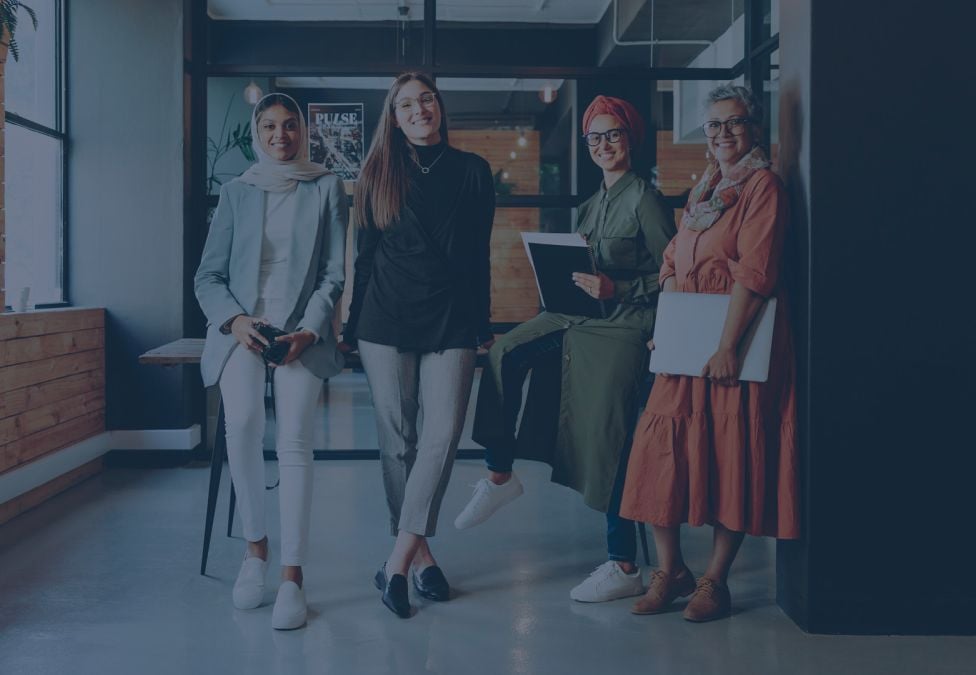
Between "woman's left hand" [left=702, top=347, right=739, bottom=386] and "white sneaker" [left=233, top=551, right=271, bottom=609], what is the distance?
55.9 inches

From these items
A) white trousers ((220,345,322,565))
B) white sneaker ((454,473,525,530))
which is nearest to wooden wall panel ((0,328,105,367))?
white trousers ((220,345,322,565))

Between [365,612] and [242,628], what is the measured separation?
34 cm

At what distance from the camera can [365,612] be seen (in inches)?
103

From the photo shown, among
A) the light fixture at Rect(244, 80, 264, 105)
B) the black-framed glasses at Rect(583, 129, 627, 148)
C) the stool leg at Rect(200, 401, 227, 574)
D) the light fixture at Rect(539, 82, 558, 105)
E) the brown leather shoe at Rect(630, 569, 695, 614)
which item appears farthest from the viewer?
the light fixture at Rect(539, 82, 558, 105)

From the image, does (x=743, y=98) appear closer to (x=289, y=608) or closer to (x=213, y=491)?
(x=289, y=608)

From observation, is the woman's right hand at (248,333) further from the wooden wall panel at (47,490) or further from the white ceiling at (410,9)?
the white ceiling at (410,9)

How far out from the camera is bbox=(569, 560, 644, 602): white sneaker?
2.71 metres

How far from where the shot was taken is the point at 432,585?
273cm

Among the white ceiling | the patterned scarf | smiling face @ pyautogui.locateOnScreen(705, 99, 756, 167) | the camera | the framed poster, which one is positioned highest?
the white ceiling

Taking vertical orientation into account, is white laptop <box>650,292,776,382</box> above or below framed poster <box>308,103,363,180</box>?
below

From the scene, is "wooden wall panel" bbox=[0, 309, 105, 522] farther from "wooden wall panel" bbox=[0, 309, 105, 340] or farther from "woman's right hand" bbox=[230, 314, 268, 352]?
"woman's right hand" bbox=[230, 314, 268, 352]

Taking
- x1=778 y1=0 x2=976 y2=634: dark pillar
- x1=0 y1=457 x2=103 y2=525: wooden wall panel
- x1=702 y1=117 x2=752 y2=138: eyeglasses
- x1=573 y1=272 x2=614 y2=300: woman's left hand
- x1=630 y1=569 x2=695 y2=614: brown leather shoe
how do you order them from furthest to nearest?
x1=0 y1=457 x2=103 y2=525: wooden wall panel < x1=573 y1=272 x2=614 y2=300: woman's left hand < x1=630 y1=569 x2=695 y2=614: brown leather shoe < x1=702 y1=117 x2=752 y2=138: eyeglasses < x1=778 y1=0 x2=976 y2=634: dark pillar

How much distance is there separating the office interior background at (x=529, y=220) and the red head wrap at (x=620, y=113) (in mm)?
436

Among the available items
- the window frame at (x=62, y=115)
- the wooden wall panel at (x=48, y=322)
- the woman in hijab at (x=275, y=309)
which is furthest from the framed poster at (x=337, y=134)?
the woman in hijab at (x=275, y=309)
